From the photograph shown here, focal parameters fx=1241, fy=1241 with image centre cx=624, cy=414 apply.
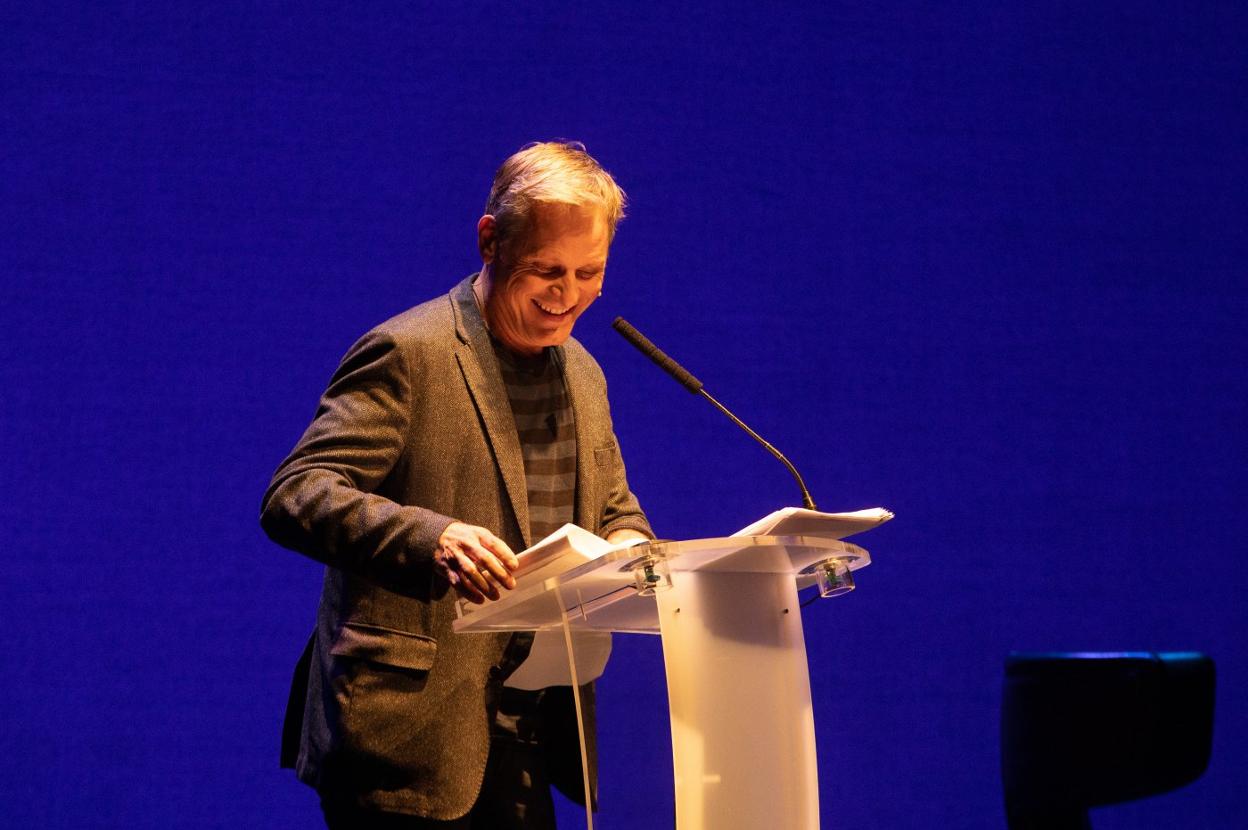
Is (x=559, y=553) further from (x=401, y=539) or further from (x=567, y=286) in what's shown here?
(x=567, y=286)

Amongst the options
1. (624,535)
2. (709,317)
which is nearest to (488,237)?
(624,535)

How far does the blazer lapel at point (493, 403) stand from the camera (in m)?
1.70

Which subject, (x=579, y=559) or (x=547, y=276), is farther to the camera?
(x=547, y=276)

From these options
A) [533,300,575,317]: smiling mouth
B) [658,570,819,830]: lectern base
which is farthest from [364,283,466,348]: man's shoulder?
[658,570,819,830]: lectern base

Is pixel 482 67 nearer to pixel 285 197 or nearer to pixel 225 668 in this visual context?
pixel 285 197

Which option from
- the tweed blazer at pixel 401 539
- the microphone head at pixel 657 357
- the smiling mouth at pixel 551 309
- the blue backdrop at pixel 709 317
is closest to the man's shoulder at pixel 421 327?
the tweed blazer at pixel 401 539

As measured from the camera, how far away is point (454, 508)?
5.57 ft

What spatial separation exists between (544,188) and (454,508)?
46cm

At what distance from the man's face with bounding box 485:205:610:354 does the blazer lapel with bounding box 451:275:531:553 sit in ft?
0.16

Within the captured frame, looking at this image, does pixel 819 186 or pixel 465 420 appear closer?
pixel 465 420

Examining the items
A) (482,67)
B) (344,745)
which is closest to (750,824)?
(344,745)

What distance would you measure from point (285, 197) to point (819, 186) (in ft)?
4.17

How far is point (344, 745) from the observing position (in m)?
1.56

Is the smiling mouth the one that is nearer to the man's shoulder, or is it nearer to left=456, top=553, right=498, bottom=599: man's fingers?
the man's shoulder
